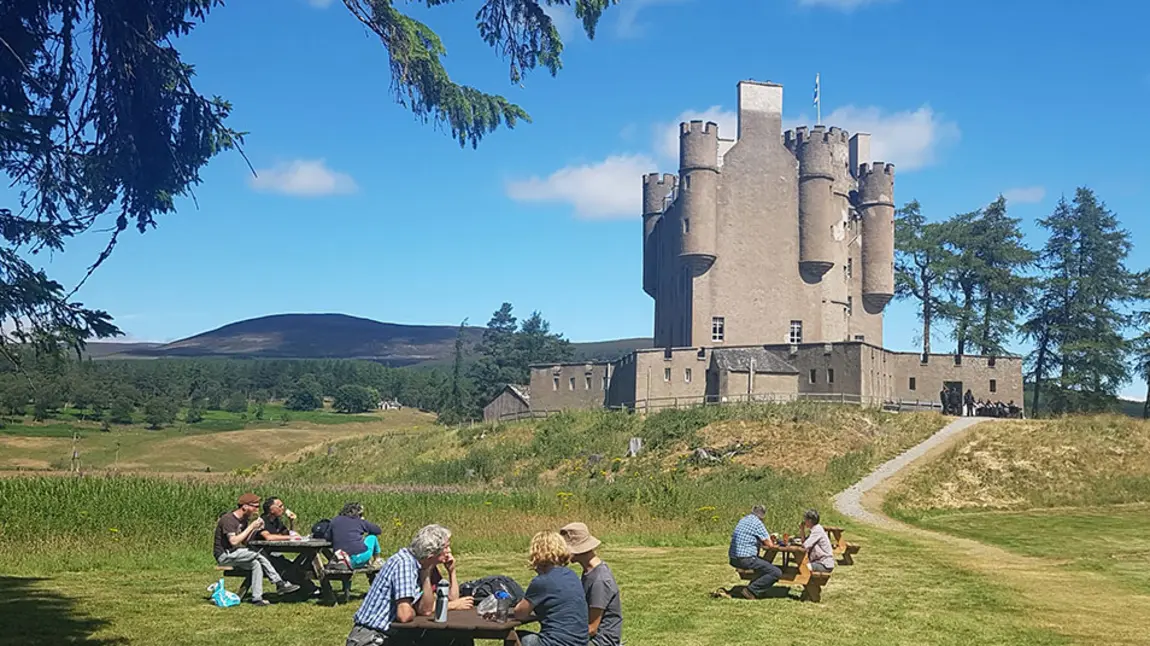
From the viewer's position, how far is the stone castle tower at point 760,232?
53.6 meters

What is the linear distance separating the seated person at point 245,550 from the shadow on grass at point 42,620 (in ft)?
5.04

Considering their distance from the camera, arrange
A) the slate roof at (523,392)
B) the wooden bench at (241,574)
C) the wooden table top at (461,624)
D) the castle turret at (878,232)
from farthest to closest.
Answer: the slate roof at (523,392), the castle turret at (878,232), the wooden bench at (241,574), the wooden table top at (461,624)

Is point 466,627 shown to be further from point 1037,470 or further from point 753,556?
point 1037,470

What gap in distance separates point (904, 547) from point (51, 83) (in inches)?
611

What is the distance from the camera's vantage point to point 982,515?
27.0 metres

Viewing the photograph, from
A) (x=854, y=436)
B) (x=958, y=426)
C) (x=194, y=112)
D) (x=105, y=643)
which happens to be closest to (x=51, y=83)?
(x=194, y=112)

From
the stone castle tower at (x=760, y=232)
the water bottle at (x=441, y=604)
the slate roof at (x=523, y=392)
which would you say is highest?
the stone castle tower at (x=760, y=232)

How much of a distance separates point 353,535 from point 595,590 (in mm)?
4729

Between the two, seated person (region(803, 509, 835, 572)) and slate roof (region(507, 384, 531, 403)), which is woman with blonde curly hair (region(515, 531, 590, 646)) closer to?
seated person (region(803, 509, 835, 572))

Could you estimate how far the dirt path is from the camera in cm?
1089

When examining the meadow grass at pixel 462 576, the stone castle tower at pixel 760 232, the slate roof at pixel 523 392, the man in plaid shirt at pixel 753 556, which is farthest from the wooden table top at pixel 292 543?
the slate roof at pixel 523 392

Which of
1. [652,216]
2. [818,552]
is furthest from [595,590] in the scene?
[652,216]

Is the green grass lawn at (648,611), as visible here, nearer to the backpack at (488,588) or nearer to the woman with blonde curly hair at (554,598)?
the backpack at (488,588)

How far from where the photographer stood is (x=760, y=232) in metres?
54.8
